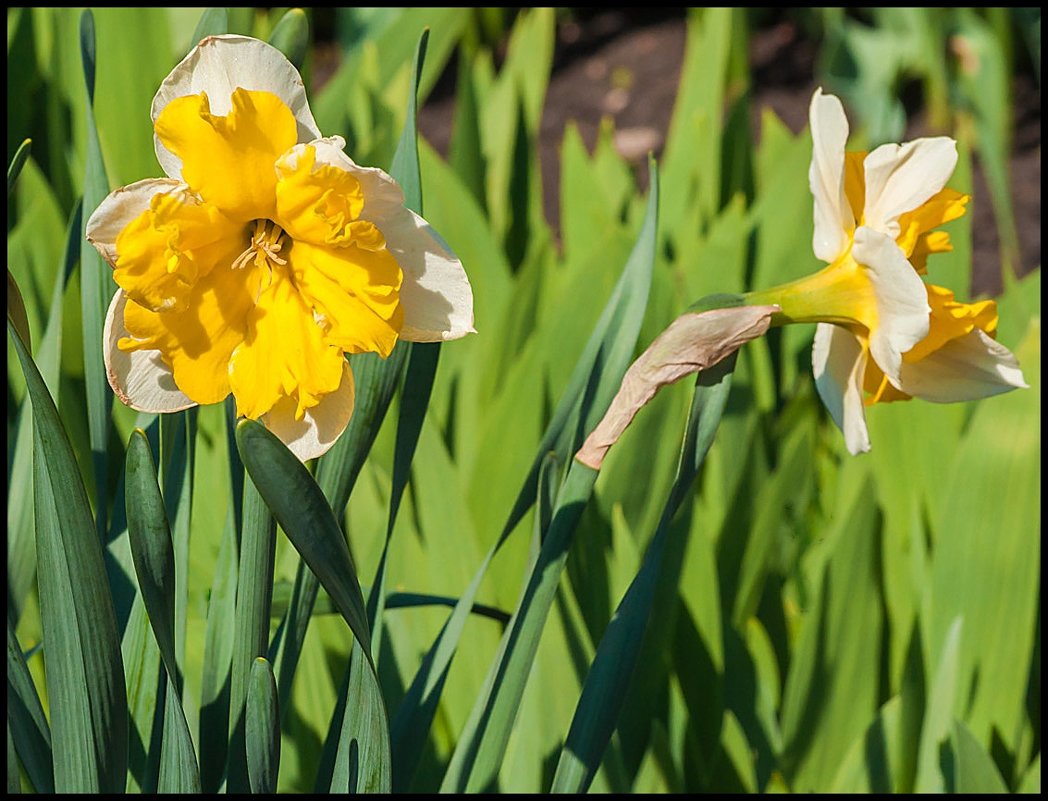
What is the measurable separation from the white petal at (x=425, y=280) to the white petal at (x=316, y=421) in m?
0.04

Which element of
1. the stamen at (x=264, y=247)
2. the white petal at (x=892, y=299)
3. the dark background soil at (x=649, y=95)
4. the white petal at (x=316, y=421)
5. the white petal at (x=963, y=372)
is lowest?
the white petal at (x=316, y=421)

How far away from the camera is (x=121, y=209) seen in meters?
0.42

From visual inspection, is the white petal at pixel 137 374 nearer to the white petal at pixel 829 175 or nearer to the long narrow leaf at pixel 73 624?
the long narrow leaf at pixel 73 624

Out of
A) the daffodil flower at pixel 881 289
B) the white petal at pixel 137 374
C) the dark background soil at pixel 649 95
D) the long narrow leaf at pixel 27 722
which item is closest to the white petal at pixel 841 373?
the daffodil flower at pixel 881 289

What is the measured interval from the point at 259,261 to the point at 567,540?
20 cm

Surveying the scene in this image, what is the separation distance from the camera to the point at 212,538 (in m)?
0.83

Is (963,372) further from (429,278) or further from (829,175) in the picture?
(429,278)

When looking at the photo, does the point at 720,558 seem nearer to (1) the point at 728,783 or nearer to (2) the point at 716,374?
(1) the point at 728,783

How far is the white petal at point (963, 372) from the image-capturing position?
20.7 inches

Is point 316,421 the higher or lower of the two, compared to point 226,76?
lower

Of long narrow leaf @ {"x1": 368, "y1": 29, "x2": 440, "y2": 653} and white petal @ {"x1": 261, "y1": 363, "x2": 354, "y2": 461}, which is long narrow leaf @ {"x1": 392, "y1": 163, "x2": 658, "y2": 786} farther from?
white petal @ {"x1": 261, "y1": 363, "x2": 354, "y2": 461}

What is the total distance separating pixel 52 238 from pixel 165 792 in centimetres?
71

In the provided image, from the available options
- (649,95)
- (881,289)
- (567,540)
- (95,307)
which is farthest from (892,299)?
(649,95)

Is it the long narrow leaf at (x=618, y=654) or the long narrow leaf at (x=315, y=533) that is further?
the long narrow leaf at (x=618, y=654)
